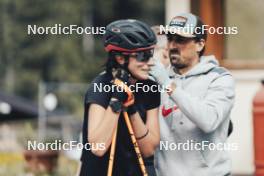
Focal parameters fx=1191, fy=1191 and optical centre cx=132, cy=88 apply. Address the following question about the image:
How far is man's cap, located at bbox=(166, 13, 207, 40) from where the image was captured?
6285 mm

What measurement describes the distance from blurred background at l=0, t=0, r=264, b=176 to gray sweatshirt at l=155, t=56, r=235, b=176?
3.42 meters

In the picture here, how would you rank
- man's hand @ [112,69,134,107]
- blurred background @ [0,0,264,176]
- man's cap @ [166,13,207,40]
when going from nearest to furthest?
man's hand @ [112,69,134,107] < man's cap @ [166,13,207,40] < blurred background @ [0,0,264,176]

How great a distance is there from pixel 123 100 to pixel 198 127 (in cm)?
58

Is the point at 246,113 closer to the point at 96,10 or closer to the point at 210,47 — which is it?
the point at 210,47

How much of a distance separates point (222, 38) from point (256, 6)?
1.64ft

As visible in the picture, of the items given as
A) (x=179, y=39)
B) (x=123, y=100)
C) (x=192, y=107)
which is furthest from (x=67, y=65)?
(x=123, y=100)

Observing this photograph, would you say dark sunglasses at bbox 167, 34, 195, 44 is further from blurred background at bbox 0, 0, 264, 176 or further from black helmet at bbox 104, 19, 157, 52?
blurred background at bbox 0, 0, 264, 176

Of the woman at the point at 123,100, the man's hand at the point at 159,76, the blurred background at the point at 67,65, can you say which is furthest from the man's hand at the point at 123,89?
the blurred background at the point at 67,65

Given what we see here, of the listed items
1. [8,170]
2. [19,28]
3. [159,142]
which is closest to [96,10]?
[19,28]

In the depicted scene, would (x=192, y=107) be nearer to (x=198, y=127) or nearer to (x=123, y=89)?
(x=198, y=127)

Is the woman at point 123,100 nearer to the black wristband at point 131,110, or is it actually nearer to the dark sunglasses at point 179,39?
the black wristband at point 131,110

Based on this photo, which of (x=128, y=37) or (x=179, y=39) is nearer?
(x=128, y=37)

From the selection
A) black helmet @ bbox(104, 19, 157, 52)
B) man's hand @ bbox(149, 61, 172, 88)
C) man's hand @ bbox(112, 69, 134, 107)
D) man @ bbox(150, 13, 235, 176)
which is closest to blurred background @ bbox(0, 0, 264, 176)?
man @ bbox(150, 13, 235, 176)

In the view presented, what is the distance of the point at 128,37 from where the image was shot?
230 inches
